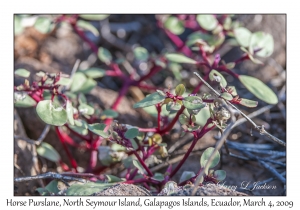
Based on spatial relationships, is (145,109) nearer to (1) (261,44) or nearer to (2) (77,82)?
(2) (77,82)

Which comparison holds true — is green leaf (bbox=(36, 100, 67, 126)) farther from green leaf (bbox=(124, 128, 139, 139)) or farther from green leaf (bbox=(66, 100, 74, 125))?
green leaf (bbox=(124, 128, 139, 139))

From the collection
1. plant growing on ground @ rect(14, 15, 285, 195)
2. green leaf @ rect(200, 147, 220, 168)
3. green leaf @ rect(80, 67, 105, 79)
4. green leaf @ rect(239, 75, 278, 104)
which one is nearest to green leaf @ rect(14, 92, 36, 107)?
plant growing on ground @ rect(14, 15, 285, 195)

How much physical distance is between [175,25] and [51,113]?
41.6 inches

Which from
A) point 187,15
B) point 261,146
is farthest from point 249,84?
point 187,15

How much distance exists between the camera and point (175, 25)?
212 centimetres

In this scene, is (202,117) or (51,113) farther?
(202,117)

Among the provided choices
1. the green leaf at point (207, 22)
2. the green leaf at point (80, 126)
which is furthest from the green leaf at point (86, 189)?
the green leaf at point (207, 22)

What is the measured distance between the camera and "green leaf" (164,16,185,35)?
2.11 m

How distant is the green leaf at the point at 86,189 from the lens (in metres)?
1.24

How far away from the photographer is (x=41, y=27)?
6.19ft

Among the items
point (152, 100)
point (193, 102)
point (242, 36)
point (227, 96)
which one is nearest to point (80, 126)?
point (152, 100)

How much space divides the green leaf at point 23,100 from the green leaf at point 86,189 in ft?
1.35

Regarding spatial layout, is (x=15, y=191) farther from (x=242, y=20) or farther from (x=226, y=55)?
(x=242, y=20)
